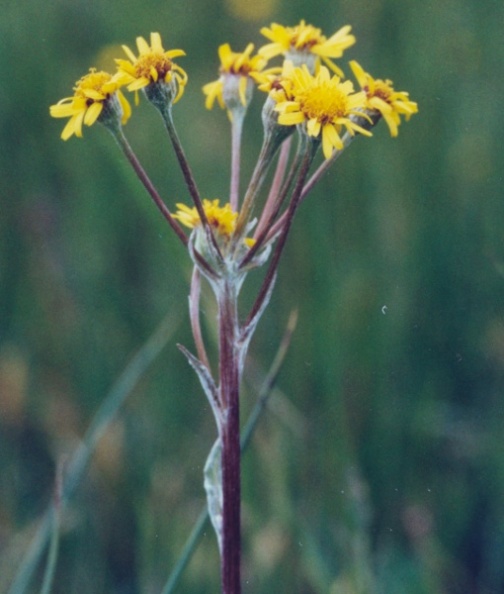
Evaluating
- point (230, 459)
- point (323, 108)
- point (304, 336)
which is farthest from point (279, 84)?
point (304, 336)

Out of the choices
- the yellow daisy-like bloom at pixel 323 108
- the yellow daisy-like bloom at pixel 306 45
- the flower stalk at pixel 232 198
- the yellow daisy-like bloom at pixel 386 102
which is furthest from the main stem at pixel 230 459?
the yellow daisy-like bloom at pixel 306 45

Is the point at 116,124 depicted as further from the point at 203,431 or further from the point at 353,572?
the point at 203,431

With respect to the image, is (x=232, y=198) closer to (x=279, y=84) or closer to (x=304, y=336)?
(x=279, y=84)

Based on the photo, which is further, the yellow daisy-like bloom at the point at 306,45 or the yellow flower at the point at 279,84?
the yellow daisy-like bloom at the point at 306,45

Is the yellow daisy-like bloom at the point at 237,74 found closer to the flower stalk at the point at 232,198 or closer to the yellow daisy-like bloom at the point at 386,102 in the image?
the flower stalk at the point at 232,198

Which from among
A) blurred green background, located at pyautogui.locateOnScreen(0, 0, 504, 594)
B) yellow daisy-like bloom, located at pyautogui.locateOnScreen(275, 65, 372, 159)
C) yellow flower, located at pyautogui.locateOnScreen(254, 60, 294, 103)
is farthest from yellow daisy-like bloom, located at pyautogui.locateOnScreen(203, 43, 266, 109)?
blurred green background, located at pyautogui.locateOnScreen(0, 0, 504, 594)

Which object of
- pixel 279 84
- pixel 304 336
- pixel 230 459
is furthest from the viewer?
pixel 304 336
